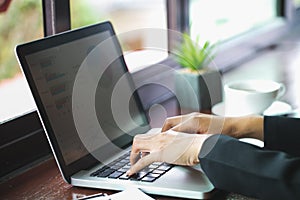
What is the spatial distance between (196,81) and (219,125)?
13.8 inches

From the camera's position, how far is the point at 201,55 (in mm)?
1681

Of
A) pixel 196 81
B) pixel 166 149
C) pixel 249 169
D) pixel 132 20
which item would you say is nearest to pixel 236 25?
pixel 132 20

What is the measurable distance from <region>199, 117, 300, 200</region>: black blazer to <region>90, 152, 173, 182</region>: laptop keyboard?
0.11m

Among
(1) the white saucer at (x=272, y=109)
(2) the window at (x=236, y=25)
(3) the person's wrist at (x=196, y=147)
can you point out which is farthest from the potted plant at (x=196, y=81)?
(3) the person's wrist at (x=196, y=147)

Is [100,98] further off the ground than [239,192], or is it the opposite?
[100,98]

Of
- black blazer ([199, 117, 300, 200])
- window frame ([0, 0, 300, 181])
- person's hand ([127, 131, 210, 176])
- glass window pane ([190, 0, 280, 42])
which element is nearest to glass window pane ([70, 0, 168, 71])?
window frame ([0, 0, 300, 181])

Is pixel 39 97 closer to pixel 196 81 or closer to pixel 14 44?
pixel 14 44

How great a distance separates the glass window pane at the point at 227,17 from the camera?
2.20 metres

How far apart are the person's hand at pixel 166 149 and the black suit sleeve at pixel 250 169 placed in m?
0.05

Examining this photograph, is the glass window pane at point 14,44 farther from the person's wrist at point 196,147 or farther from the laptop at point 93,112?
the person's wrist at point 196,147

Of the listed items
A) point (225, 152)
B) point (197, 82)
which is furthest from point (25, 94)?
point (225, 152)

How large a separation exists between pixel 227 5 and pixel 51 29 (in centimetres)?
119

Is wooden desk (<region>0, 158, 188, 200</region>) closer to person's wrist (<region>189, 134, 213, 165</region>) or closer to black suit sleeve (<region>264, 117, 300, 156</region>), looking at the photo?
person's wrist (<region>189, 134, 213, 165</region>)

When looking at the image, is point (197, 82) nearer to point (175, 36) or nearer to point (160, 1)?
point (175, 36)
